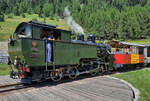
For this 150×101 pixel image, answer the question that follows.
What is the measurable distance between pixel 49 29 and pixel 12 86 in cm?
421

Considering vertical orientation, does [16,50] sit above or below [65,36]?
below

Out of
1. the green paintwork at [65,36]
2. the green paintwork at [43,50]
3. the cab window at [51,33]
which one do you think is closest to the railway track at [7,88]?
the green paintwork at [43,50]

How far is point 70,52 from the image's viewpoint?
1006cm

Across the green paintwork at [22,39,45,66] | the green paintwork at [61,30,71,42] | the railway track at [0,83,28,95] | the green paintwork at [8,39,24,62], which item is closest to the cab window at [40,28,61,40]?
the green paintwork at [61,30,71,42]

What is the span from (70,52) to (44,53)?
207cm

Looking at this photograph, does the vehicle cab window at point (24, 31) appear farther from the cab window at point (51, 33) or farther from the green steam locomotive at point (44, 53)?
the cab window at point (51, 33)

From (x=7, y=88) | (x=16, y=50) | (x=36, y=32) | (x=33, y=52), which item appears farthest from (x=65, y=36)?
(x=7, y=88)

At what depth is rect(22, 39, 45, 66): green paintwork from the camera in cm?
776

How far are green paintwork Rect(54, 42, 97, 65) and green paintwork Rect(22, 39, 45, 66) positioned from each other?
957 mm

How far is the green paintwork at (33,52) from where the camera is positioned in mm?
7758

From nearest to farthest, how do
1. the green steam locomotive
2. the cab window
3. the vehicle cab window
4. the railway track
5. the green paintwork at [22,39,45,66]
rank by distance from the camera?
the railway track → the green paintwork at [22,39,45,66] → the green steam locomotive → the vehicle cab window → the cab window

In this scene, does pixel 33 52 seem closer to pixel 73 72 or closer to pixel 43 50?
pixel 43 50

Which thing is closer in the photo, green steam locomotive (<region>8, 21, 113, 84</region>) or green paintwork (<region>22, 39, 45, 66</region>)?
green paintwork (<region>22, 39, 45, 66</region>)

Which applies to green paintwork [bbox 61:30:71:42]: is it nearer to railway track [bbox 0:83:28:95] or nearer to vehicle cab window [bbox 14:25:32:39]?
vehicle cab window [bbox 14:25:32:39]
